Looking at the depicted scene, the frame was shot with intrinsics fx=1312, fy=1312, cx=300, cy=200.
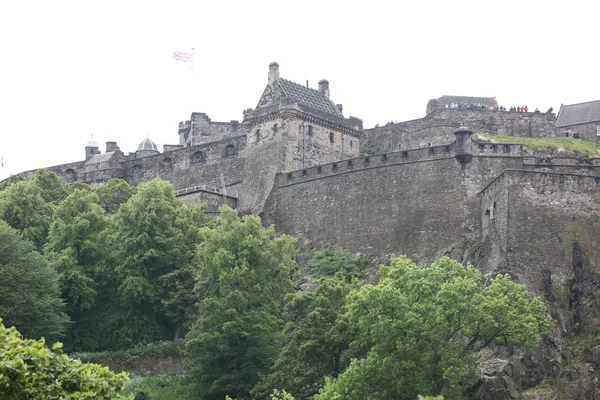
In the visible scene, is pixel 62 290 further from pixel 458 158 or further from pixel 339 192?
pixel 458 158

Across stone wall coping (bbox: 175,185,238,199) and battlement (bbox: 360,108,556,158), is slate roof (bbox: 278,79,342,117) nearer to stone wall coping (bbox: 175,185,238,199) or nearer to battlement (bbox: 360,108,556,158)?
battlement (bbox: 360,108,556,158)

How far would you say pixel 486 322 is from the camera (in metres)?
48.6

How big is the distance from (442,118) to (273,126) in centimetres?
1101

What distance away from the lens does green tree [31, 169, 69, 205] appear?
7419 cm

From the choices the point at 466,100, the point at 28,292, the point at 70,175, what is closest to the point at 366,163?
the point at 466,100

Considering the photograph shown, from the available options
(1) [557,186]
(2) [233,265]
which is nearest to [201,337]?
(2) [233,265]

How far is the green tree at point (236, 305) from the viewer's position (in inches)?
2172

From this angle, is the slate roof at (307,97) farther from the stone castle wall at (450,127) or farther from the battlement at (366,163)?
the battlement at (366,163)

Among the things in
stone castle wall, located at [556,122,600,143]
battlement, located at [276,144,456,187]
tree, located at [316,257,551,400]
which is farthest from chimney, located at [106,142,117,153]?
tree, located at [316,257,551,400]

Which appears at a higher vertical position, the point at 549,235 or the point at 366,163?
the point at 366,163

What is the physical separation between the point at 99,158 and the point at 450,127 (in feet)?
79.1

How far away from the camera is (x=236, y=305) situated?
56.9 meters

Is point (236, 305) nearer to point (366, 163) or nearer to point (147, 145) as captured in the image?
point (366, 163)

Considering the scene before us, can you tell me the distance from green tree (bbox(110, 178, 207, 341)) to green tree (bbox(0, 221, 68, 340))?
4114 mm
